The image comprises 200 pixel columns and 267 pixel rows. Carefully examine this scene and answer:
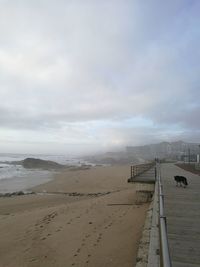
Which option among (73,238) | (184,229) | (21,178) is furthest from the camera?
(21,178)

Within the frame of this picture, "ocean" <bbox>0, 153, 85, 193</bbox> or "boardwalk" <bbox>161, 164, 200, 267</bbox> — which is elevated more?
"boardwalk" <bbox>161, 164, 200, 267</bbox>

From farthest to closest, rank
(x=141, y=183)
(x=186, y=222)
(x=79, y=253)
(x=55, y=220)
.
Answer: (x=141, y=183)
(x=55, y=220)
(x=79, y=253)
(x=186, y=222)

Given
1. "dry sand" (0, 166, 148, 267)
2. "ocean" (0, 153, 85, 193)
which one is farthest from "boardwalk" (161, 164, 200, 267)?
"ocean" (0, 153, 85, 193)

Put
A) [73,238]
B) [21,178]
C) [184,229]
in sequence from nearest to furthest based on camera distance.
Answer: [184,229], [73,238], [21,178]

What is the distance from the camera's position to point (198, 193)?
1230 cm

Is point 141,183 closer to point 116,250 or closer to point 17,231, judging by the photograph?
point 17,231

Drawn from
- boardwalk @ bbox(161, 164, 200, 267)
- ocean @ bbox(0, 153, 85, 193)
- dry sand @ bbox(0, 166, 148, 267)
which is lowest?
ocean @ bbox(0, 153, 85, 193)

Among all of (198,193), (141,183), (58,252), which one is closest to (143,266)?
(58,252)

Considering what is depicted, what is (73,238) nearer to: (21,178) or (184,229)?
(184,229)

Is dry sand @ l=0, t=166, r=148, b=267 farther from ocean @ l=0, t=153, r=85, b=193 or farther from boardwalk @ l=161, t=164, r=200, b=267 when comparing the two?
ocean @ l=0, t=153, r=85, b=193

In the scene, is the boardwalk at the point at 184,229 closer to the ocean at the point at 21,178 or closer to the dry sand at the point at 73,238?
the dry sand at the point at 73,238

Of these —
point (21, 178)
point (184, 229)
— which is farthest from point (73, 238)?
point (21, 178)

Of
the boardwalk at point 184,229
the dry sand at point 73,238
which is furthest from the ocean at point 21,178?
the boardwalk at point 184,229

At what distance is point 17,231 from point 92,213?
328 cm
